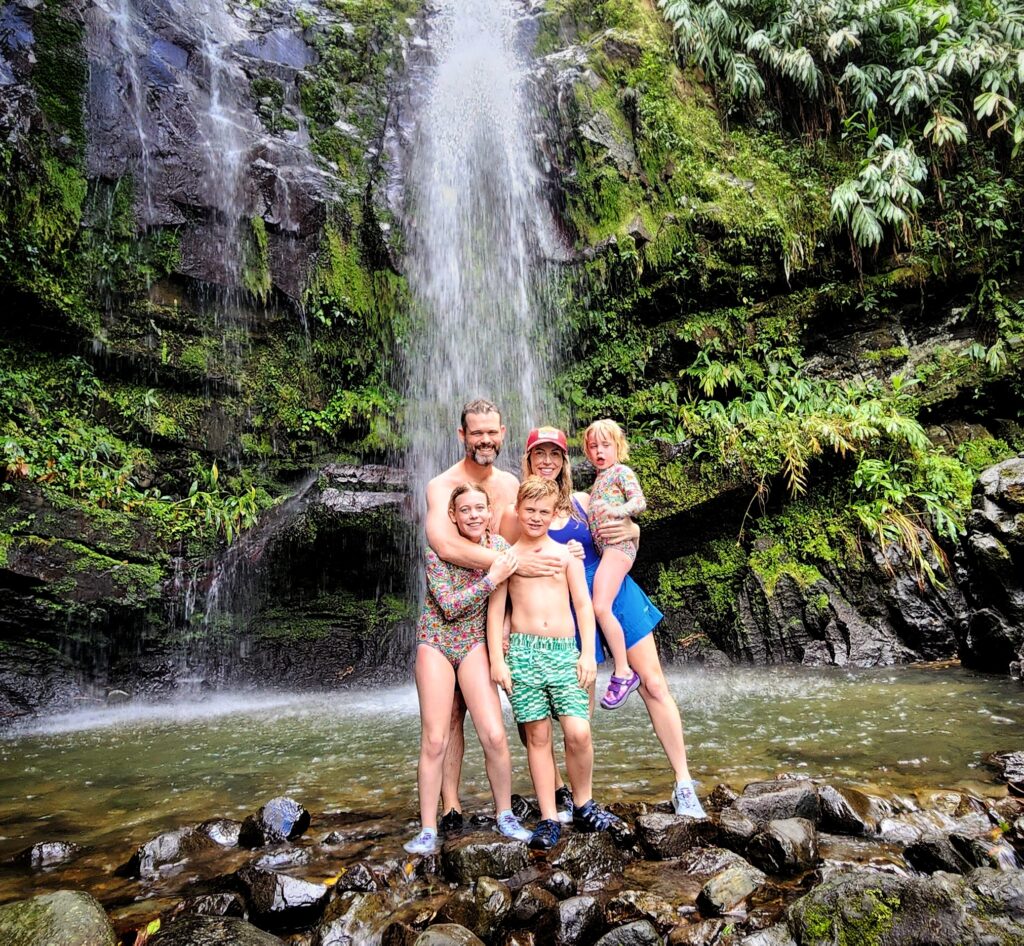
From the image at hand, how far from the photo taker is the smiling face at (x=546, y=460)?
3.55 meters

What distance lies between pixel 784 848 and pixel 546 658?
120 cm

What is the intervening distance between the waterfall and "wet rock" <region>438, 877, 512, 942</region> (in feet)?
23.0

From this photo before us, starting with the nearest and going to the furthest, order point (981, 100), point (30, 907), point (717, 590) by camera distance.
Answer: point (30, 907), point (717, 590), point (981, 100)

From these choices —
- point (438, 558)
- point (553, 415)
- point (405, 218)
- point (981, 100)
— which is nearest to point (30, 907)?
point (438, 558)

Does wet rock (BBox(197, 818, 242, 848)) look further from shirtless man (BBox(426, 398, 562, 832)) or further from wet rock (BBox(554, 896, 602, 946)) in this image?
wet rock (BBox(554, 896, 602, 946))

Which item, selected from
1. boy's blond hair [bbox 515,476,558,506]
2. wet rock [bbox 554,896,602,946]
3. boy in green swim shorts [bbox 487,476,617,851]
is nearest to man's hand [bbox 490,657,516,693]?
boy in green swim shorts [bbox 487,476,617,851]

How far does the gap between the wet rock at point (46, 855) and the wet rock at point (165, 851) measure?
1.17 feet

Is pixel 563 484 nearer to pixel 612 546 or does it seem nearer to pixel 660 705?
pixel 612 546

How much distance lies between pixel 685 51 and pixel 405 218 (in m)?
5.40

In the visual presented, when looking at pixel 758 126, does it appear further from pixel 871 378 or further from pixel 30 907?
pixel 30 907

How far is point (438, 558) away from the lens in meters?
3.42

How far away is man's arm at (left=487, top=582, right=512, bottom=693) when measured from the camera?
326 centimetres

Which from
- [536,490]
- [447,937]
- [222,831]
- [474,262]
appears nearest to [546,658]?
[536,490]

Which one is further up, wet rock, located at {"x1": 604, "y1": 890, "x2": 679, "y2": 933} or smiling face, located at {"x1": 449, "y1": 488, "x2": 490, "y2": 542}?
smiling face, located at {"x1": 449, "y1": 488, "x2": 490, "y2": 542}
